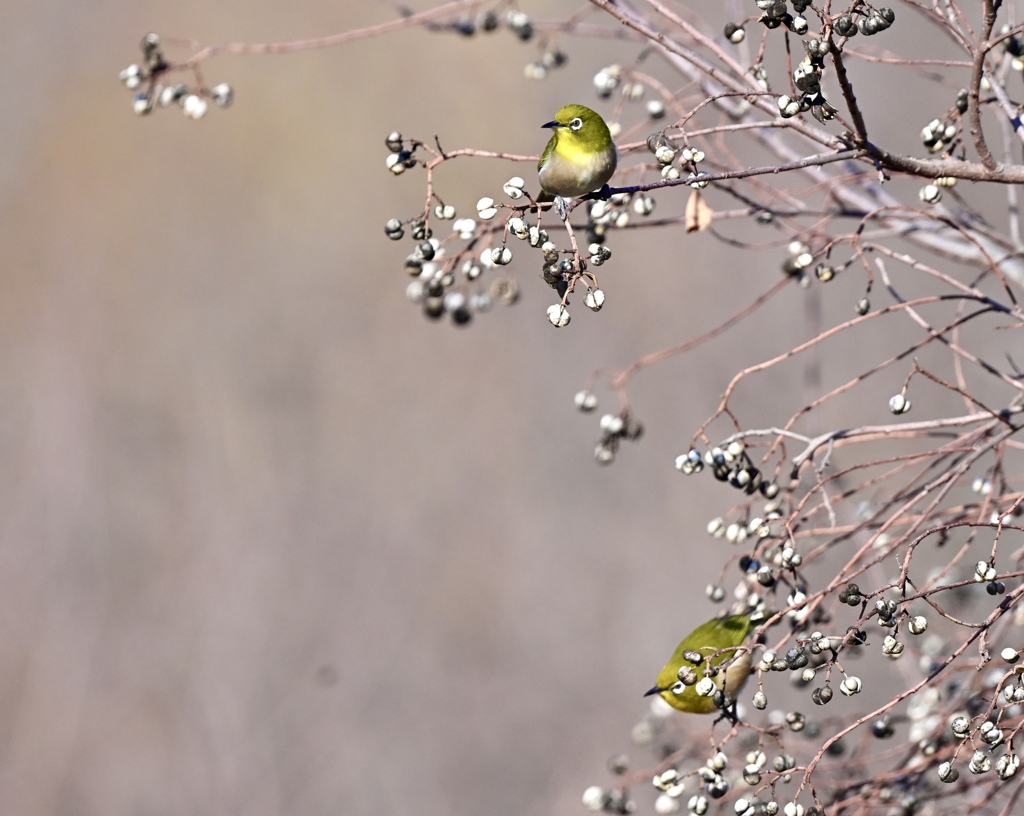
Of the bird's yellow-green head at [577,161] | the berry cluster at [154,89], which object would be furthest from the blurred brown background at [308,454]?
the bird's yellow-green head at [577,161]

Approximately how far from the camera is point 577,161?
1576 millimetres

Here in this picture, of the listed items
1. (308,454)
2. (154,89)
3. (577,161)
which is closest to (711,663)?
(577,161)

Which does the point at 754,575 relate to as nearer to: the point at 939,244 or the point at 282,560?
the point at 939,244

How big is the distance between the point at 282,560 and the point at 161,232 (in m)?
3.04

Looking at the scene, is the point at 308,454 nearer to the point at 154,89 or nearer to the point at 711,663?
the point at 154,89

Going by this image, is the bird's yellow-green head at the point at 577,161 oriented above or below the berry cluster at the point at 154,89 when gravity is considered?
below

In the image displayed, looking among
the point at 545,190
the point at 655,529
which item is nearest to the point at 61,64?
the point at 655,529

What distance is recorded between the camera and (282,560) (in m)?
6.50

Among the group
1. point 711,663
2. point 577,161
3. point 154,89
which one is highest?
point 154,89

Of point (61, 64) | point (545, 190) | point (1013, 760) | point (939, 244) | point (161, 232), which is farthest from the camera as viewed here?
point (61, 64)

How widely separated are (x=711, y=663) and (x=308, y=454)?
231 inches

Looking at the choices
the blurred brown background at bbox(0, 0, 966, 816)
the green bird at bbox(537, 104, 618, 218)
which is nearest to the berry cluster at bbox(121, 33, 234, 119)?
the green bird at bbox(537, 104, 618, 218)

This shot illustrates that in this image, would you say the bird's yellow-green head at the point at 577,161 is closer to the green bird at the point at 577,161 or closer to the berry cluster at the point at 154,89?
the green bird at the point at 577,161

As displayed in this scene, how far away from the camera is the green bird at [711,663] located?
170cm
